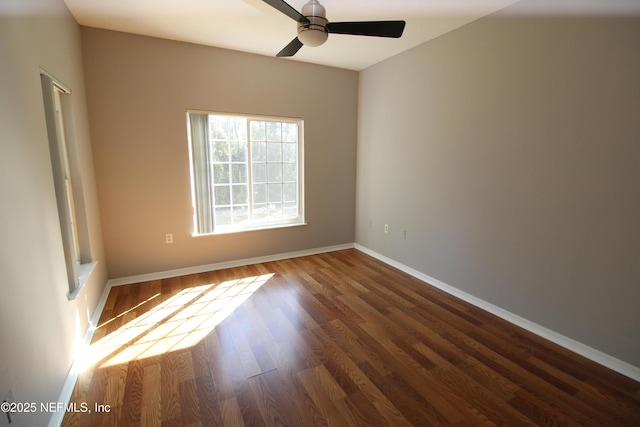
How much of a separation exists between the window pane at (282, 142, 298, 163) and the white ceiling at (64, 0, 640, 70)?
4.01 feet

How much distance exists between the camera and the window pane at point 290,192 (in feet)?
13.9

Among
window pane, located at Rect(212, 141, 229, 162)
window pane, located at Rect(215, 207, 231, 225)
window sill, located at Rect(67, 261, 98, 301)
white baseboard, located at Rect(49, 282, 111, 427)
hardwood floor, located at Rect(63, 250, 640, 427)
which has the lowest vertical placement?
hardwood floor, located at Rect(63, 250, 640, 427)

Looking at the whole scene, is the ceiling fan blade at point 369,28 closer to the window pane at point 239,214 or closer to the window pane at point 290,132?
the window pane at point 290,132

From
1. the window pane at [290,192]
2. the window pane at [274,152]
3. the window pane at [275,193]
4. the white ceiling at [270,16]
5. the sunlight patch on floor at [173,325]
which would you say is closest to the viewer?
the sunlight patch on floor at [173,325]

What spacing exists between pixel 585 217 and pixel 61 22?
419 cm

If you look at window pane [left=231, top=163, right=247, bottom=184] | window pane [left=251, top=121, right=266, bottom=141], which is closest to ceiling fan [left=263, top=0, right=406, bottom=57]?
window pane [left=251, top=121, right=266, bottom=141]

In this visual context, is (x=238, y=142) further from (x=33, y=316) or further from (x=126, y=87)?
(x=33, y=316)

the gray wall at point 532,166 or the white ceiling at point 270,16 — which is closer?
the gray wall at point 532,166

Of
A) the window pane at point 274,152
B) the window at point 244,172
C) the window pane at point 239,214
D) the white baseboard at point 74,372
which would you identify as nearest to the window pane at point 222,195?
the window at point 244,172

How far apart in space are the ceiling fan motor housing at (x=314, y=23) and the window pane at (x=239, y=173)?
2145 mm

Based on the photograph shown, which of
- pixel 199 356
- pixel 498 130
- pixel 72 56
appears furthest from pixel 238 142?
pixel 498 130

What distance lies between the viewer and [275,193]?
416 centimetres

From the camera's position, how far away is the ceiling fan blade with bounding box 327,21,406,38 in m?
1.97

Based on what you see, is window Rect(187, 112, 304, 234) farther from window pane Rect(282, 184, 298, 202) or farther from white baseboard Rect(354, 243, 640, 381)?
white baseboard Rect(354, 243, 640, 381)
